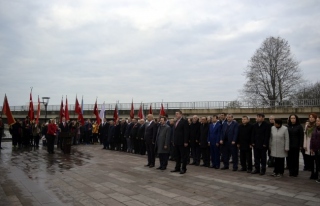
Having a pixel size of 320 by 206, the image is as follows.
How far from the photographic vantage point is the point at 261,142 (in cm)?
906

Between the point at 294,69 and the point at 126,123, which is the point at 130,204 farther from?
the point at 294,69

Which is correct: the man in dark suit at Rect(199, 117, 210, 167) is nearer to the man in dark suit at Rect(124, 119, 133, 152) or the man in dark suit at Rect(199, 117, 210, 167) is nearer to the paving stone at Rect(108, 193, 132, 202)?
the paving stone at Rect(108, 193, 132, 202)

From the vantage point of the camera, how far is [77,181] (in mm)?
7723

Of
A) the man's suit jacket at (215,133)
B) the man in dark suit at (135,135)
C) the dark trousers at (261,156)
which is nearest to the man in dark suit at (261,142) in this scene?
the dark trousers at (261,156)

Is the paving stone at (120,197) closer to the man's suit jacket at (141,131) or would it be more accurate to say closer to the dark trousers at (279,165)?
the dark trousers at (279,165)

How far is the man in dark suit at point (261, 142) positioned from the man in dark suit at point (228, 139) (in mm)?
758

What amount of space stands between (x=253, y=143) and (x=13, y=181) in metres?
7.78

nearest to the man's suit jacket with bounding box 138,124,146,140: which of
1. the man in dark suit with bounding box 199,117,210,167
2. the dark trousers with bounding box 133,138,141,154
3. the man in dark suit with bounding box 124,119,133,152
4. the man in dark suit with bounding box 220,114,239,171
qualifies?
the dark trousers with bounding box 133,138,141,154

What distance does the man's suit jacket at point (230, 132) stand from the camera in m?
9.91

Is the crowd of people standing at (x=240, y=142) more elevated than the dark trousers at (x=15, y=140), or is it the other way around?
the crowd of people standing at (x=240, y=142)

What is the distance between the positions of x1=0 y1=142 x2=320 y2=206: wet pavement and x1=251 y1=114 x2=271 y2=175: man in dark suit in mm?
591

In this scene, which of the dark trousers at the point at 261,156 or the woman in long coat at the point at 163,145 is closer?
the dark trousers at the point at 261,156

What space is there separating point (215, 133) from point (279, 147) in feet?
8.30

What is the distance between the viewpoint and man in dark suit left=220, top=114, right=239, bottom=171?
9875mm
